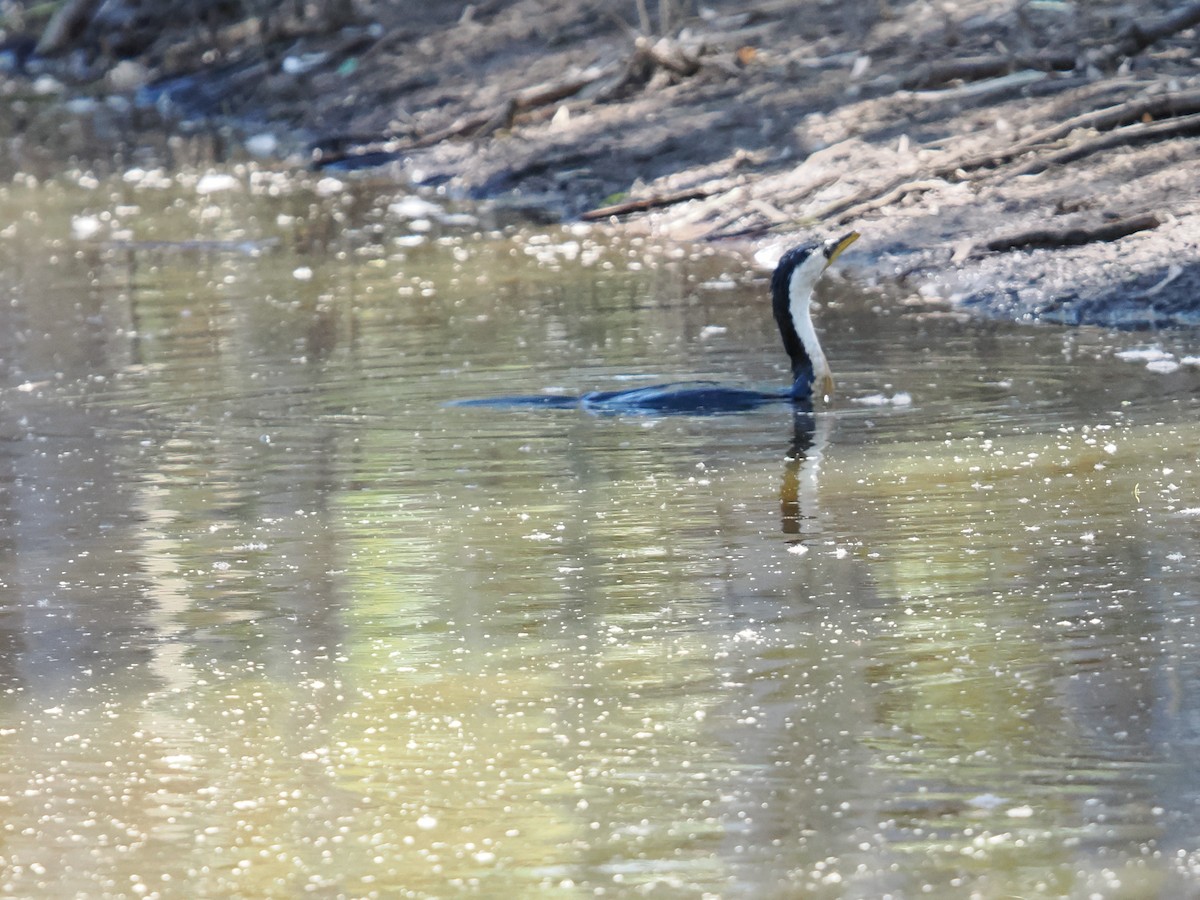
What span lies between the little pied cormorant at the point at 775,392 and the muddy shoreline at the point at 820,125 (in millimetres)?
2035

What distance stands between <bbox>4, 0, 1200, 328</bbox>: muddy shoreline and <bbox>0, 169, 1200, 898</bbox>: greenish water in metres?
1.34

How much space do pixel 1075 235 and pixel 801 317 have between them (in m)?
3.09

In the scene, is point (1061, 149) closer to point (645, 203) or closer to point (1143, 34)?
point (1143, 34)

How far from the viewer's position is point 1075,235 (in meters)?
11.1

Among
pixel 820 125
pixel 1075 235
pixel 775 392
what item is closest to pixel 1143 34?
pixel 820 125

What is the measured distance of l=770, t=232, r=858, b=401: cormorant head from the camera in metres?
8.51

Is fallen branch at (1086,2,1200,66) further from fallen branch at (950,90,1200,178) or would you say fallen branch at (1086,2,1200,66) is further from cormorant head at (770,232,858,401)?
cormorant head at (770,232,858,401)

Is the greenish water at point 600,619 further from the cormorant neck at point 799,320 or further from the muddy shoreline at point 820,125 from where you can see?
the muddy shoreline at point 820,125

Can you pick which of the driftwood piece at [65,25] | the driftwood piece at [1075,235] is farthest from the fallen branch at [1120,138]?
the driftwood piece at [65,25]

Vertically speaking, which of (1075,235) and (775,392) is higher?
(1075,235)

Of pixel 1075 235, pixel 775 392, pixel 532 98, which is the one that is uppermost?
pixel 532 98

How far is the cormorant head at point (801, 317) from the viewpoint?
851 centimetres

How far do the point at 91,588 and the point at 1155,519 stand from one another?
3298 mm

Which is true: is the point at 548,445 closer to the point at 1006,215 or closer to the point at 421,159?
the point at 1006,215
